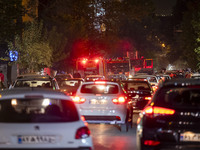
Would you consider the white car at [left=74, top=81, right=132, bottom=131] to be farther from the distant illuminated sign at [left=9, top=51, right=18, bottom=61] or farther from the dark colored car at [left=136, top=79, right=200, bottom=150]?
the distant illuminated sign at [left=9, top=51, right=18, bottom=61]

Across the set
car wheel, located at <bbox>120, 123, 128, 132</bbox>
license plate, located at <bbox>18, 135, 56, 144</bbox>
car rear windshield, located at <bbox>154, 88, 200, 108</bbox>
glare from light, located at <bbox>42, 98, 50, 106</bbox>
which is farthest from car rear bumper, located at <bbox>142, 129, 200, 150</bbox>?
car wheel, located at <bbox>120, 123, 128, 132</bbox>

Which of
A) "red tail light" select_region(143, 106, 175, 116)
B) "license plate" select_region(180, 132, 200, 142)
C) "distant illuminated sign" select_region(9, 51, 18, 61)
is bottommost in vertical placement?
"license plate" select_region(180, 132, 200, 142)

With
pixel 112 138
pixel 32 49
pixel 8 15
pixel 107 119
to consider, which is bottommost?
pixel 112 138

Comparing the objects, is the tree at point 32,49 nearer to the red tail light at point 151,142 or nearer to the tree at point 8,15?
the tree at point 8,15

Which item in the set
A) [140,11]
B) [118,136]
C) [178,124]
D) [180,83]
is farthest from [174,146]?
[140,11]

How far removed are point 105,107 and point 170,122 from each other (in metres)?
5.79

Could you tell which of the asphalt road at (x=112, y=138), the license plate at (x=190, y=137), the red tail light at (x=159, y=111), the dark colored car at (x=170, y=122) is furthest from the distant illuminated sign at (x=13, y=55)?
the license plate at (x=190, y=137)

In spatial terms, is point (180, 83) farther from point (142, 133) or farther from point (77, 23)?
point (77, 23)

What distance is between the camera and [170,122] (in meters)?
8.86

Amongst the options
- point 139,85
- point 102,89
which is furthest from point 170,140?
point 139,85

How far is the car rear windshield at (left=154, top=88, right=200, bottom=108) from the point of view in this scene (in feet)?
29.7

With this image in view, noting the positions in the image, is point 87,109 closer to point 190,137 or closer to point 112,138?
point 112,138

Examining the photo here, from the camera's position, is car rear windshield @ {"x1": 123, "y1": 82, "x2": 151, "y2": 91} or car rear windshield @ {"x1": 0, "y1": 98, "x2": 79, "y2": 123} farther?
car rear windshield @ {"x1": 123, "y1": 82, "x2": 151, "y2": 91}

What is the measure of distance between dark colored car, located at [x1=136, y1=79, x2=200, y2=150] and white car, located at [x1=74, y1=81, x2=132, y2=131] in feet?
17.2
